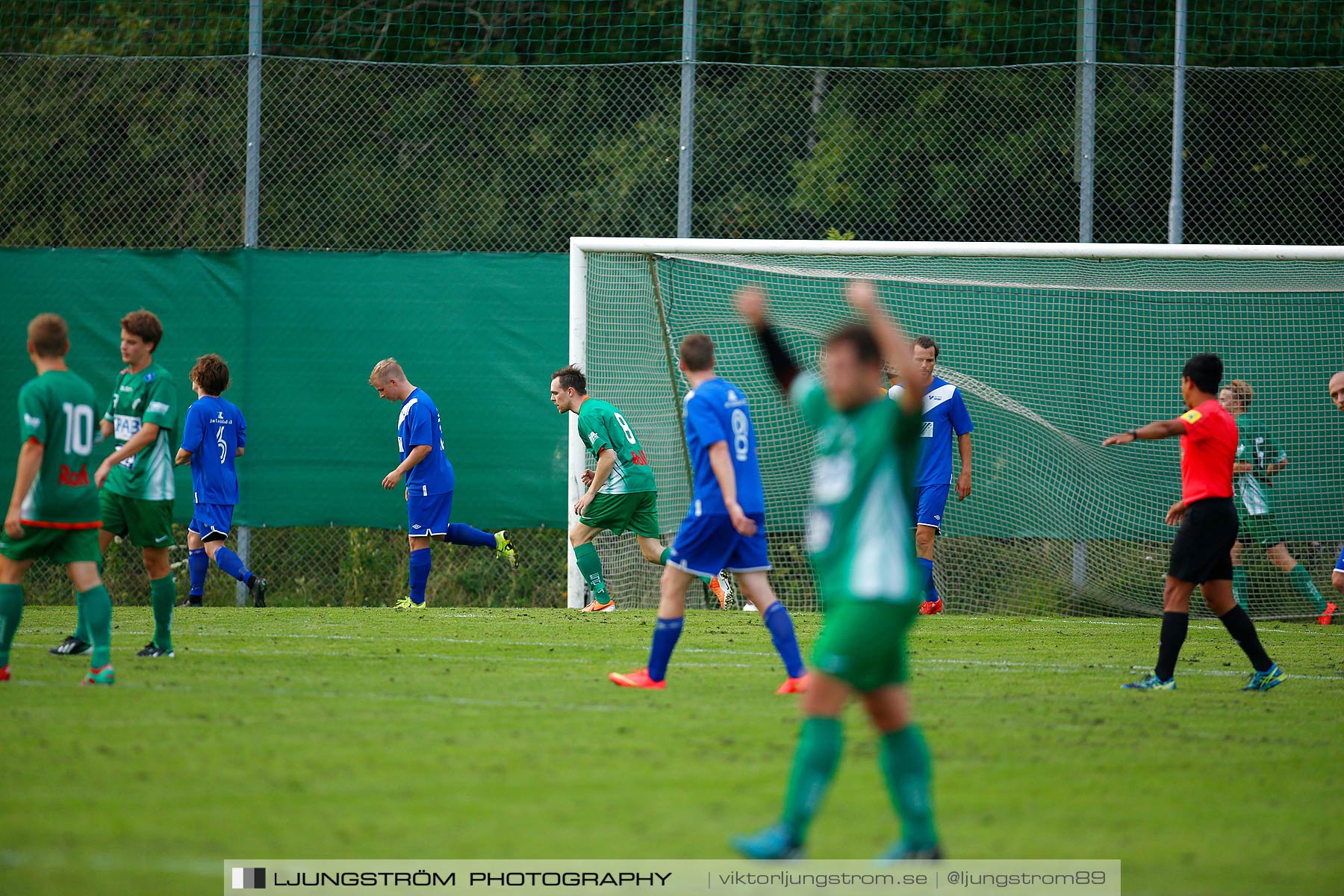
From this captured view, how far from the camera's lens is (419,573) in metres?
12.2

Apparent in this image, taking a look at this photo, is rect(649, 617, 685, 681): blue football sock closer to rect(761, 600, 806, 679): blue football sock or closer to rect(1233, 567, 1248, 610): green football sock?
rect(761, 600, 806, 679): blue football sock

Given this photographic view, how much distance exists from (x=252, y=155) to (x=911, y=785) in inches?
413

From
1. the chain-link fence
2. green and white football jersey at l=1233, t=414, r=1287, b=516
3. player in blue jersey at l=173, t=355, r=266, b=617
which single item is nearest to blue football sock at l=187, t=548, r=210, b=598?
player in blue jersey at l=173, t=355, r=266, b=617

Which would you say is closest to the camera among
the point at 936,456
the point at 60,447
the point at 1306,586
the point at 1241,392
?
the point at 60,447

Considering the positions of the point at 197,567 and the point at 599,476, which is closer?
the point at 599,476

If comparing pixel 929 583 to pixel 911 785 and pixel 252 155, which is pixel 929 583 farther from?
pixel 911 785

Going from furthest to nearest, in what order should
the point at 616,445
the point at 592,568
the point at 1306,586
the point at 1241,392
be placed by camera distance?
the point at 1306,586 < the point at 1241,392 < the point at 592,568 < the point at 616,445

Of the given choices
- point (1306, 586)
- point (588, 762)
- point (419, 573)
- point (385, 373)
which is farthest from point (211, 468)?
point (1306, 586)

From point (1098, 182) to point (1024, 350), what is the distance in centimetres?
166

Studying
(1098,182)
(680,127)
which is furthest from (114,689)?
(1098,182)

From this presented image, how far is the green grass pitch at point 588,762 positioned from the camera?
14.0ft

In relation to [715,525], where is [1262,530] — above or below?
below

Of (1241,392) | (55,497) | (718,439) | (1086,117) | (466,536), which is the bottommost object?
(466,536)

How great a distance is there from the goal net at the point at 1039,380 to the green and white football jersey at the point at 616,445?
0.84 meters
